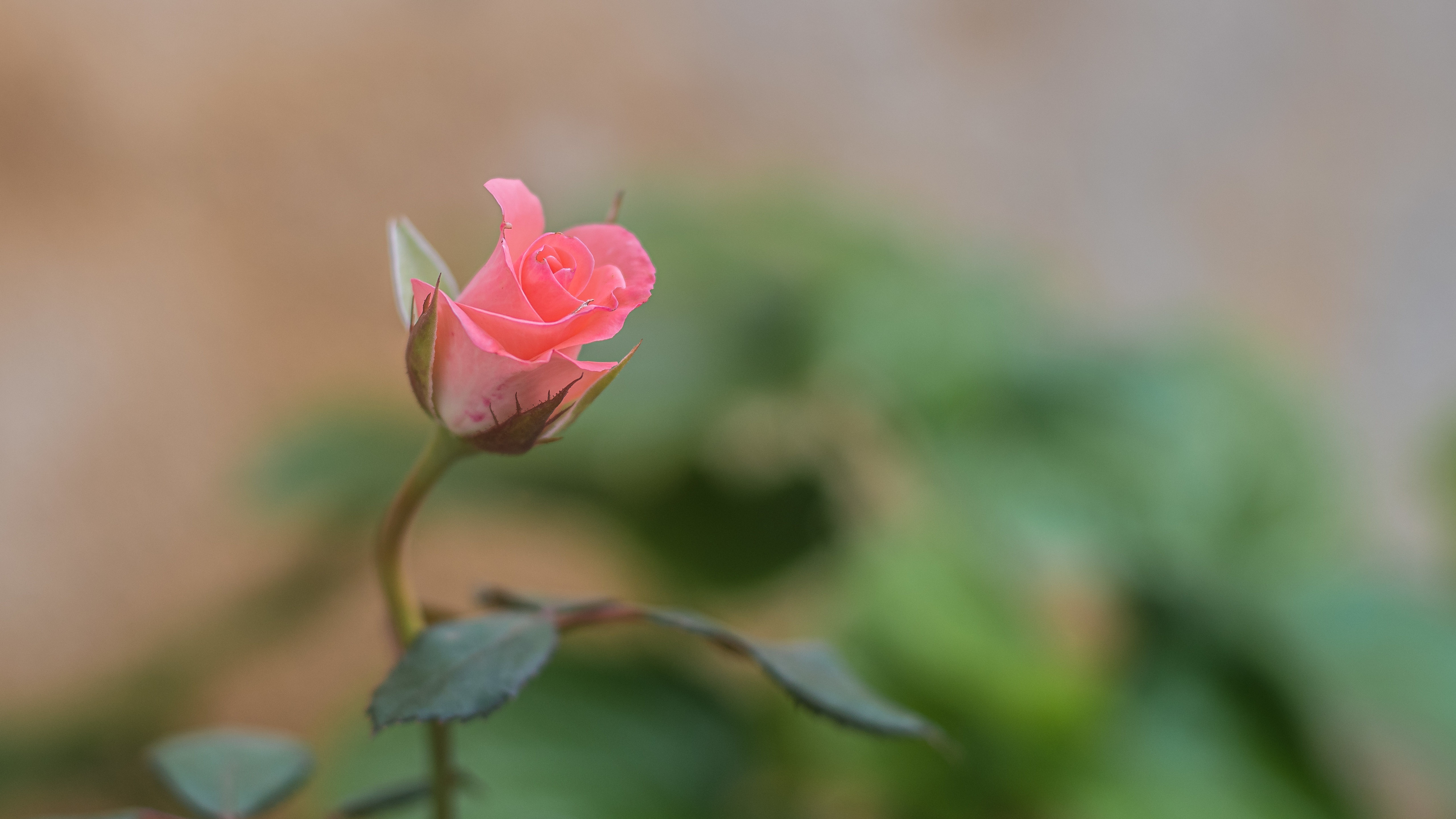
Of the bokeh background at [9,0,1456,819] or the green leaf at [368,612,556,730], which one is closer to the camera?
the green leaf at [368,612,556,730]

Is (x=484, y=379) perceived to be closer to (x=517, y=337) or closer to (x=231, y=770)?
(x=517, y=337)

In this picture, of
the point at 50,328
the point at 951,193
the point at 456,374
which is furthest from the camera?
the point at 951,193

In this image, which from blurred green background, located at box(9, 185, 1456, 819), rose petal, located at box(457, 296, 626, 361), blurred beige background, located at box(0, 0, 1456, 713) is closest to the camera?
rose petal, located at box(457, 296, 626, 361)

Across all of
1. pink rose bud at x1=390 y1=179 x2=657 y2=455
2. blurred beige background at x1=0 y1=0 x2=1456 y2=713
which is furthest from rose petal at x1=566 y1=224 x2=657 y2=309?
blurred beige background at x1=0 y1=0 x2=1456 y2=713

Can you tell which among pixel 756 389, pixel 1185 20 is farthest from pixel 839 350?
pixel 1185 20

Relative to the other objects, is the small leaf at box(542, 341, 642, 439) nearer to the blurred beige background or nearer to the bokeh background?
the bokeh background

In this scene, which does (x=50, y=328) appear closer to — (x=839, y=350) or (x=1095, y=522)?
(x=839, y=350)

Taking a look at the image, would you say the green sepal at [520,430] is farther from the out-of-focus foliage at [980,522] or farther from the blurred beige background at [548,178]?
the blurred beige background at [548,178]
